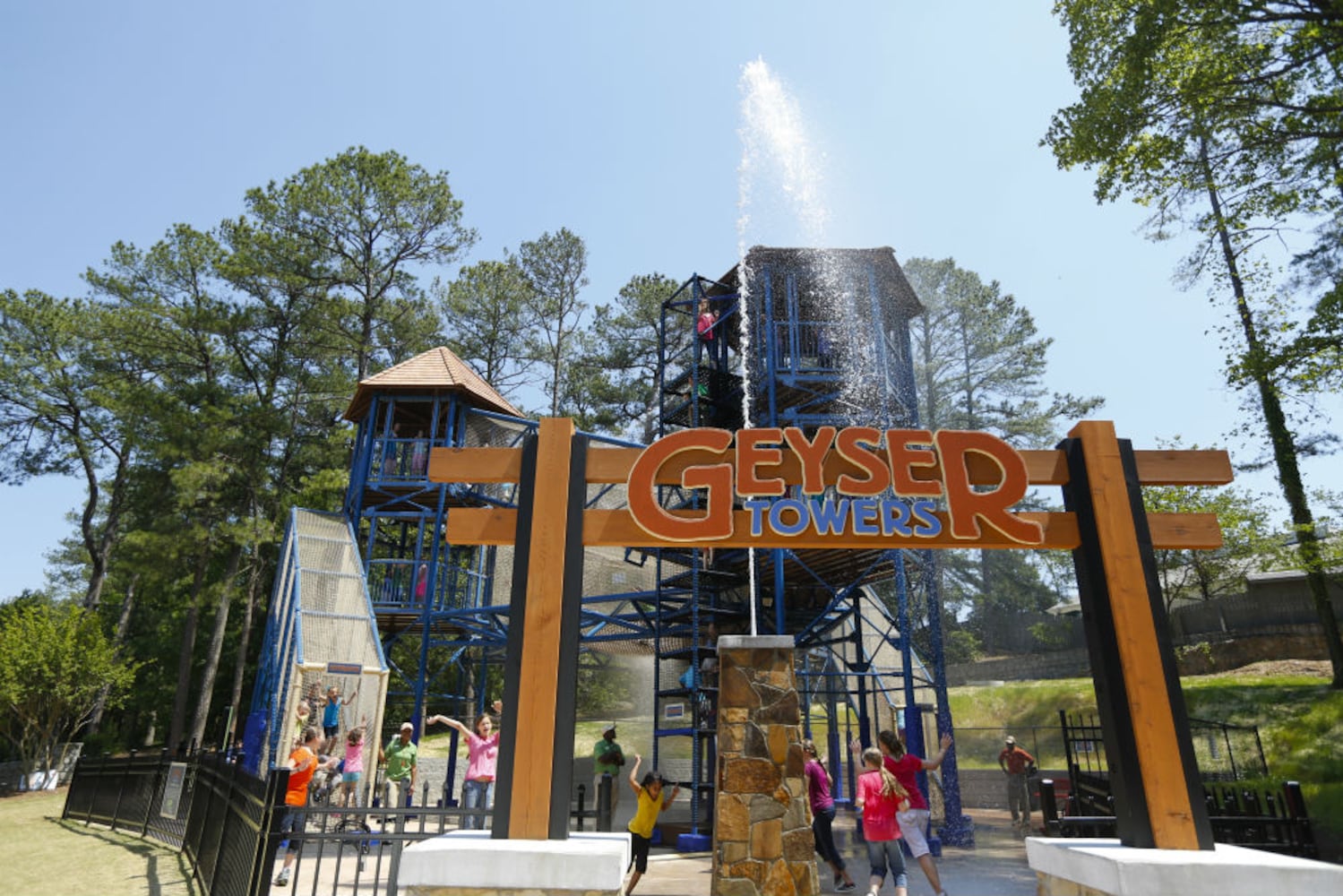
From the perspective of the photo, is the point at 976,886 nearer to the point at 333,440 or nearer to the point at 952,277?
the point at 333,440

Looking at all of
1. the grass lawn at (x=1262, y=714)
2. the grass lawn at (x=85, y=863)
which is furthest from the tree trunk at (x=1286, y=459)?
the grass lawn at (x=85, y=863)

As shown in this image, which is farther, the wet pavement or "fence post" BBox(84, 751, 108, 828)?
"fence post" BBox(84, 751, 108, 828)

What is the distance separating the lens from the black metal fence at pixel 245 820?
18.0ft

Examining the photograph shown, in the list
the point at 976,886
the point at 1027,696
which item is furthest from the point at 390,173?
the point at 1027,696

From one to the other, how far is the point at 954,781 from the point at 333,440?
75.3 ft

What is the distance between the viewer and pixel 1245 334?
1806cm

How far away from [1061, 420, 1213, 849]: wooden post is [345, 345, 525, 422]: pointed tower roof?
52.9ft

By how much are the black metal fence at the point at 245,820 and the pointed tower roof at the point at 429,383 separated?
941 centimetres

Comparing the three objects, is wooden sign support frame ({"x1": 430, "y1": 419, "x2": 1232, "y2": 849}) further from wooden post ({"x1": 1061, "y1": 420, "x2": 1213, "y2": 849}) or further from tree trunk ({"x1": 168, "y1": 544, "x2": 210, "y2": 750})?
tree trunk ({"x1": 168, "y1": 544, "x2": 210, "y2": 750})

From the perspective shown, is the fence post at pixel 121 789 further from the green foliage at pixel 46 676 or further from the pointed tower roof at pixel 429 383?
the green foliage at pixel 46 676

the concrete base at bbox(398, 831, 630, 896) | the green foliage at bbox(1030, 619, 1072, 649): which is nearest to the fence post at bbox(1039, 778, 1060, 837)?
the concrete base at bbox(398, 831, 630, 896)

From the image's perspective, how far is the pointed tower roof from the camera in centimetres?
1909

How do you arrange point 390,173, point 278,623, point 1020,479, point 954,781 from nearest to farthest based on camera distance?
1. point 1020,479
2. point 954,781
3. point 278,623
4. point 390,173

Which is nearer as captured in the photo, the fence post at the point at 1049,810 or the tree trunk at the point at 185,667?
the fence post at the point at 1049,810
